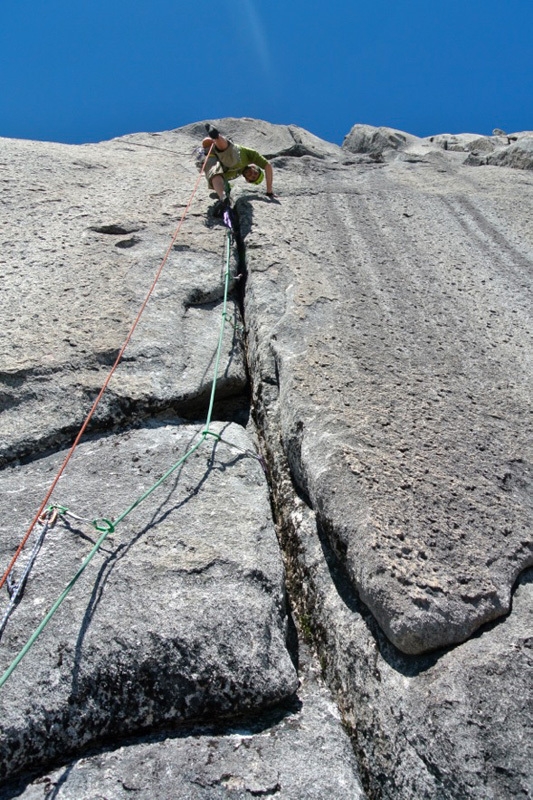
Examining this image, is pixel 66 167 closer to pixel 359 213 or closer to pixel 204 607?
pixel 359 213

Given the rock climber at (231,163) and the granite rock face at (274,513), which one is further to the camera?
the rock climber at (231,163)

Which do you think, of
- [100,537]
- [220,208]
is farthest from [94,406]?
[220,208]

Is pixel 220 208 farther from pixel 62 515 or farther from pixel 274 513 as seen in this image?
pixel 62 515

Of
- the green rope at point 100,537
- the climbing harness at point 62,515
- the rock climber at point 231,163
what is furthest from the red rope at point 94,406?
the rock climber at point 231,163

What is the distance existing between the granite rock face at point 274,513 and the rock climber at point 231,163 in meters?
0.96

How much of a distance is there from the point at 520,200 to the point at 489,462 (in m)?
3.10

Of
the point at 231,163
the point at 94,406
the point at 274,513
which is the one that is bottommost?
the point at 274,513

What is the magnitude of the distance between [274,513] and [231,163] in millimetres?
3331

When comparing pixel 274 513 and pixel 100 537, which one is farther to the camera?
pixel 274 513

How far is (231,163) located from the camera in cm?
470

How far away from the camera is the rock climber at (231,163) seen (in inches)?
179

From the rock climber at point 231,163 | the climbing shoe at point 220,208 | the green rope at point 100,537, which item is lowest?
the green rope at point 100,537

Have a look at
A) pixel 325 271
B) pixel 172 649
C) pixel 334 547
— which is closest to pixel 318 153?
pixel 325 271

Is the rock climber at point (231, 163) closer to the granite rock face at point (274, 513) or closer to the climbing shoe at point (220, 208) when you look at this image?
the climbing shoe at point (220, 208)
